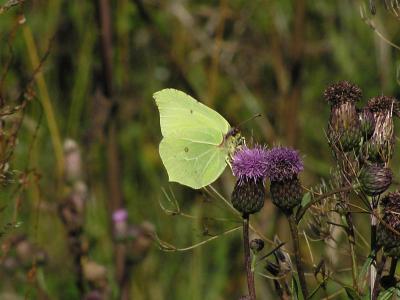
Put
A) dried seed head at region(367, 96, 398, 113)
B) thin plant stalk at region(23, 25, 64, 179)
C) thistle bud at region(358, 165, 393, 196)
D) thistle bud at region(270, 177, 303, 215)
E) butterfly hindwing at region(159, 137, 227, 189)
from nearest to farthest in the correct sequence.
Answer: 1. thistle bud at region(358, 165, 393, 196)
2. thistle bud at region(270, 177, 303, 215)
3. dried seed head at region(367, 96, 398, 113)
4. butterfly hindwing at region(159, 137, 227, 189)
5. thin plant stalk at region(23, 25, 64, 179)

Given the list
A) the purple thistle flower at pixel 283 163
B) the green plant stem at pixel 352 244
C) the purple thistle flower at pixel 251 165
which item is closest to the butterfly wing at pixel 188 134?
the purple thistle flower at pixel 251 165

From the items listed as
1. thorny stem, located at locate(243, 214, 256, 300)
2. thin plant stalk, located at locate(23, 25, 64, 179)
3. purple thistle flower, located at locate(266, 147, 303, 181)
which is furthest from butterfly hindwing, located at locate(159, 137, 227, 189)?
thin plant stalk, located at locate(23, 25, 64, 179)

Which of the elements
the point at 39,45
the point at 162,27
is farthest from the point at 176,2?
the point at 39,45

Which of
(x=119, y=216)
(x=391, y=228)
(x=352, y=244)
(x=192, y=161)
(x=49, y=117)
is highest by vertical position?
(x=391, y=228)

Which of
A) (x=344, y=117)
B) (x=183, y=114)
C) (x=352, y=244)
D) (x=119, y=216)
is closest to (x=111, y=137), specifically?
(x=119, y=216)

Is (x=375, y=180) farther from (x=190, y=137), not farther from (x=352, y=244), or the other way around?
(x=190, y=137)

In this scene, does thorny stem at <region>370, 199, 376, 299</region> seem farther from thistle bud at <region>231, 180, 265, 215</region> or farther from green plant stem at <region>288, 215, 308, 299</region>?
thistle bud at <region>231, 180, 265, 215</region>

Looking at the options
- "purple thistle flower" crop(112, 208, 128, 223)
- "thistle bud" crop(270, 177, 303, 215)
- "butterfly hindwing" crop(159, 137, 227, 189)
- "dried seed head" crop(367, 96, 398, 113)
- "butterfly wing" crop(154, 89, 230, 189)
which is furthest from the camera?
"purple thistle flower" crop(112, 208, 128, 223)
